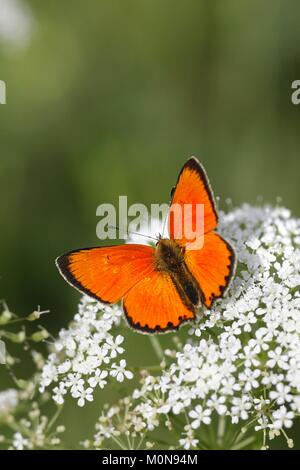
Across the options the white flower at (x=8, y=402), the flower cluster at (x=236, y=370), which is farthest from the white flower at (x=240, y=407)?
the white flower at (x=8, y=402)

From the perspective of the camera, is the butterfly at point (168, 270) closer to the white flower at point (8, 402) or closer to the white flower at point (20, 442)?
the white flower at point (8, 402)

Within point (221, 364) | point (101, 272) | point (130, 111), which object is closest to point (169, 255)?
point (101, 272)

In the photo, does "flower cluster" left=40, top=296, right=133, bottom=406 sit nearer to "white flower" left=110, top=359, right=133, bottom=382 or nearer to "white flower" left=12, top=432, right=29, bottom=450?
"white flower" left=110, top=359, right=133, bottom=382

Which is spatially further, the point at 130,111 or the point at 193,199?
the point at 130,111

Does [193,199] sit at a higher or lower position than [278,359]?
higher

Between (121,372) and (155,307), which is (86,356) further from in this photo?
(155,307)
